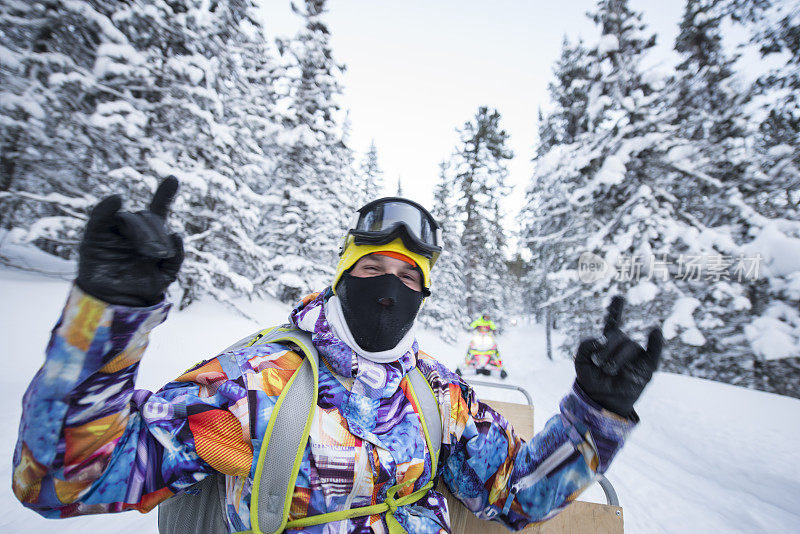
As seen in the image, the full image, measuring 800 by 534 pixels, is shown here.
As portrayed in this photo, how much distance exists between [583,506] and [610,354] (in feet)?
4.09

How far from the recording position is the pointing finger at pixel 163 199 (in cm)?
128

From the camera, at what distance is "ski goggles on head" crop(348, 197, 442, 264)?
2324 mm

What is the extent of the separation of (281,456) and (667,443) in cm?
813

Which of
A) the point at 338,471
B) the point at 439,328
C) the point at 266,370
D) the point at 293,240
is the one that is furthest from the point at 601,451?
the point at 439,328

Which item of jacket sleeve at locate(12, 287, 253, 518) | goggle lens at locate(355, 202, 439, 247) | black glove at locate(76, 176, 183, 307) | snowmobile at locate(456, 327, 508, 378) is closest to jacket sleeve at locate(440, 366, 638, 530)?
goggle lens at locate(355, 202, 439, 247)

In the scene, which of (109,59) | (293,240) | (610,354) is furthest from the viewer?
(293,240)

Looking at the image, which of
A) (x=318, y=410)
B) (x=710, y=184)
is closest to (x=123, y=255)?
(x=318, y=410)

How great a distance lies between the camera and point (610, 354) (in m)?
1.54

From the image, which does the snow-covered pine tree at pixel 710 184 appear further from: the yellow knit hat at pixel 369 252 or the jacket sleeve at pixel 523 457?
the yellow knit hat at pixel 369 252

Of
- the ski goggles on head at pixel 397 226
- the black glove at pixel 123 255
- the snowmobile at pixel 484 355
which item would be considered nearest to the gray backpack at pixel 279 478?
the black glove at pixel 123 255

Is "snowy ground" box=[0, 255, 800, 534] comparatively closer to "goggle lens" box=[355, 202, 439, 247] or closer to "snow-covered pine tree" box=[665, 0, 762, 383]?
"snow-covered pine tree" box=[665, 0, 762, 383]

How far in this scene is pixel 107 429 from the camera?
1.16 m

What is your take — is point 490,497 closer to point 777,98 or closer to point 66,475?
point 66,475

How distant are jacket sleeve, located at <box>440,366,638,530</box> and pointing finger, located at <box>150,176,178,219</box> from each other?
1.80m
